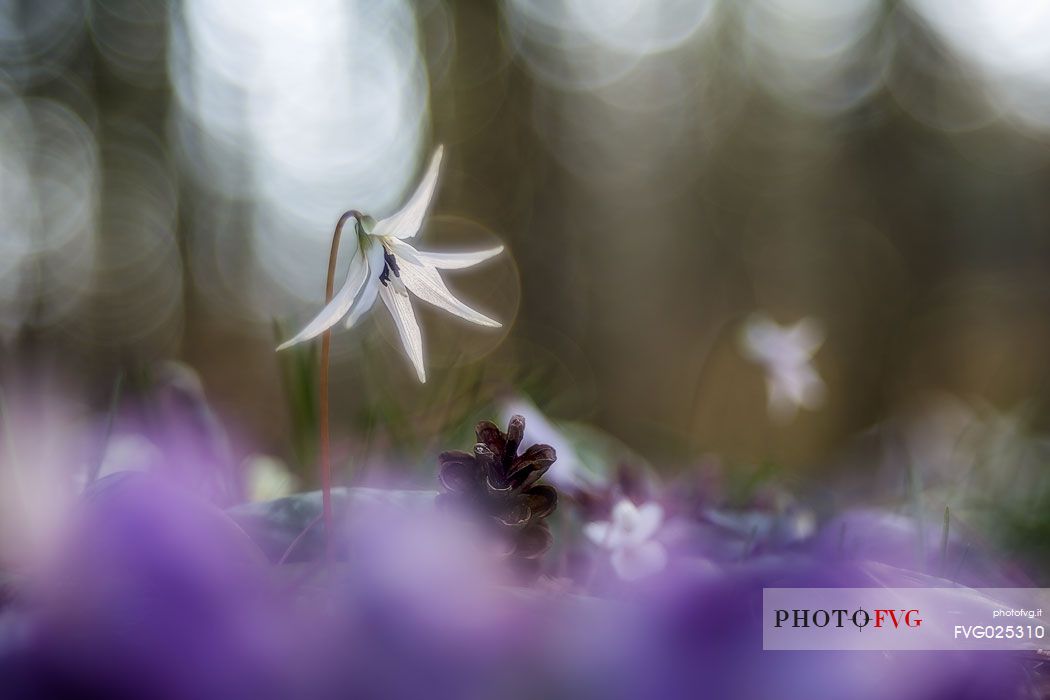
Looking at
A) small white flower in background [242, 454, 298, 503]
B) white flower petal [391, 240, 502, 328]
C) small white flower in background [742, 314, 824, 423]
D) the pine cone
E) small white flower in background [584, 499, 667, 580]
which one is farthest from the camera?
small white flower in background [742, 314, 824, 423]

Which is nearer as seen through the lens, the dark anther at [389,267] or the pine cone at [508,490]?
Result: the pine cone at [508,490]

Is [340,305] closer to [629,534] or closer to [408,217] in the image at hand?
[408,217]

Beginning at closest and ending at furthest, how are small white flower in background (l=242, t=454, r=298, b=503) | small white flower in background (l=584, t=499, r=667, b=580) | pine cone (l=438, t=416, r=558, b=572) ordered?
pine cone (l=438, t=416, r=558, b=572), small white flower in background (l=584, t=499, r=667, b=580), small white flower in background (l=242, t=454, r=298, b=503)

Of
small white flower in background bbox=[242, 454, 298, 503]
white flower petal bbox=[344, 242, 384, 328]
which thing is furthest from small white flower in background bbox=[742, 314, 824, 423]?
white flower petal bbox=[344, 242, 384, 328]

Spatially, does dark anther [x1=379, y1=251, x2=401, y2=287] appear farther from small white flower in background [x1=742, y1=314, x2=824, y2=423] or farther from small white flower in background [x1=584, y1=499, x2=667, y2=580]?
small white flower in background [x1=742, y1=314, x2=824, y2=423]

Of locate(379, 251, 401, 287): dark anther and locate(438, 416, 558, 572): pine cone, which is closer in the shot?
locate(438, 416, 558, 572): pine cone

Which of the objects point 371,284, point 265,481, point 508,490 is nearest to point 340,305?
point 371,284

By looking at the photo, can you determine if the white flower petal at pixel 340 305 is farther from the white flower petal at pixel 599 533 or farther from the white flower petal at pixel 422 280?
the white flower petal at pixel 599 533

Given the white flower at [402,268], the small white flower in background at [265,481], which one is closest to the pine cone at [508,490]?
the white flower at [402,268]
